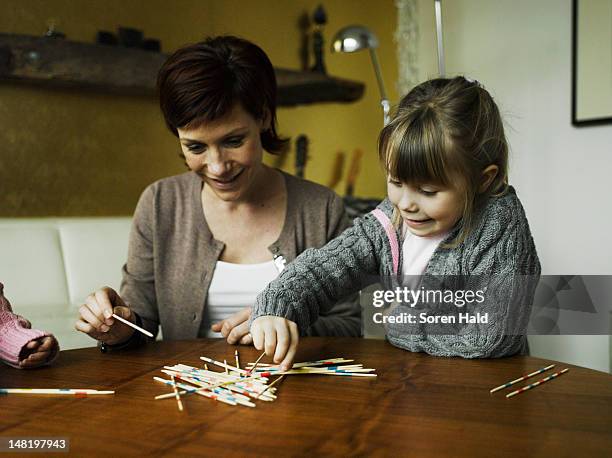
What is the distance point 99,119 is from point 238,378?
205cm

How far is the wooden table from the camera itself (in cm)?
77

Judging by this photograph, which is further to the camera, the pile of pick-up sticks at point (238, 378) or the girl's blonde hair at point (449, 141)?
the girl's blonde hair at point (449, 141)

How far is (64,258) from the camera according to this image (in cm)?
223

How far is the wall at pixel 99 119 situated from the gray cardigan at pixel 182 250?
1069 millimetres

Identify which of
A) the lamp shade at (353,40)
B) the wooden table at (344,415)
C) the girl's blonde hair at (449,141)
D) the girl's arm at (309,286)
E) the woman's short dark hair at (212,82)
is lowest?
the wooden table at (344,415)

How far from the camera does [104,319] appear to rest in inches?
49.6

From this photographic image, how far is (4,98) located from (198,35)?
1015 millimetres

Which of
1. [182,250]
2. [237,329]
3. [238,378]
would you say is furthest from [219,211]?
[238,378]

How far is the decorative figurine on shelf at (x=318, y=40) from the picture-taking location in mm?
3617

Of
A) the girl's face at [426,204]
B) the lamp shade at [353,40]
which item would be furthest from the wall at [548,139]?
the girl's face at [426,204]

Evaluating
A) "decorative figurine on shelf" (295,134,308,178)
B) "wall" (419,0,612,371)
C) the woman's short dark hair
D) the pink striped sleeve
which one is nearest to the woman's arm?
the woman's short dark hair

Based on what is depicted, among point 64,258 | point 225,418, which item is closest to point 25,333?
point 225,418

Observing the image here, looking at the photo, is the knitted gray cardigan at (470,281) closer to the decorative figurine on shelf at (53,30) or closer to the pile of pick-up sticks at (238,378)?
the pile of pick-up sticks at (238,378)

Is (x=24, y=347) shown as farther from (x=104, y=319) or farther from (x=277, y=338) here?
(x=277, y=338)
